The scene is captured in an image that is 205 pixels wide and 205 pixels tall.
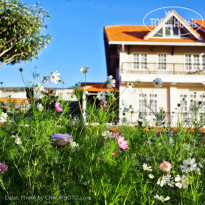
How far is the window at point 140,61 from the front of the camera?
20.6m

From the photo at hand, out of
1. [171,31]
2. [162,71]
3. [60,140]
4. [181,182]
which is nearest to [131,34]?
[171,31]

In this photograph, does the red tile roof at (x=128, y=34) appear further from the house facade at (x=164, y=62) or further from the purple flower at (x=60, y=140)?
the purple flower at (x=60, y=140)

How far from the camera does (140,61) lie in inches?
818

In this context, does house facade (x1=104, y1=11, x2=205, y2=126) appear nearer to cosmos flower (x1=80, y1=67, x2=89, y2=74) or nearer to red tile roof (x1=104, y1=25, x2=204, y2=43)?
red tile roof (x1=104, y1=25, x2=204, y2=43)

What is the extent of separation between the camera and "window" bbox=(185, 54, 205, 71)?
822 inches

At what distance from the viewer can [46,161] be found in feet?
9.38

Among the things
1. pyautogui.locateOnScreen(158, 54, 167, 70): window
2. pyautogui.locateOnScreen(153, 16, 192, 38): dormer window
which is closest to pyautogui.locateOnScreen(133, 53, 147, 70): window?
pyautogui.locateOnScreen(158, 54, 167, 70): window

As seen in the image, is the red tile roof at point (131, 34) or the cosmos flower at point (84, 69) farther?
the red tile roof at point (131, 34)

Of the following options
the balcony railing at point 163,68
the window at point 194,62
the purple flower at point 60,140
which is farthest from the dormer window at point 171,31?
the purple flower at point 60,140

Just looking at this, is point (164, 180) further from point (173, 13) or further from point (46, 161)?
point (173, 13)

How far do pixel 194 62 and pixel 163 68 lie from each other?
210 cm

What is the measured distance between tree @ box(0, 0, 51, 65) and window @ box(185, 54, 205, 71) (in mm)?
9823

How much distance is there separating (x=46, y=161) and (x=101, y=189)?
105 centimetres

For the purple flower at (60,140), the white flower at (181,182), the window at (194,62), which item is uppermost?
the window at (194,62)
